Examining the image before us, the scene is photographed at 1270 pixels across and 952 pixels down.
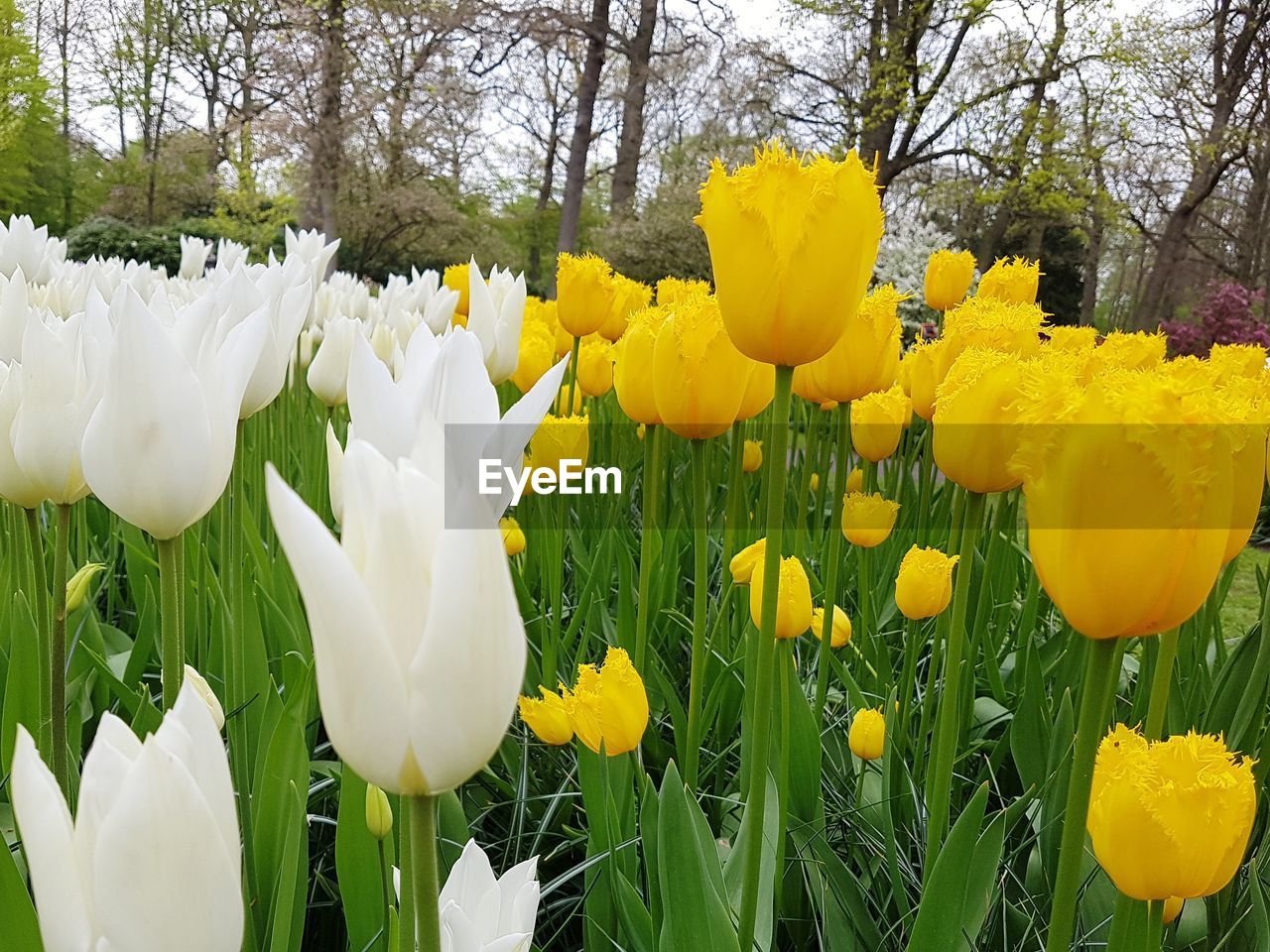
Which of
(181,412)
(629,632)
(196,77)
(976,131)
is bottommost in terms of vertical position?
(629,632)

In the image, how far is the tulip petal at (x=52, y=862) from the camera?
0.41 metres

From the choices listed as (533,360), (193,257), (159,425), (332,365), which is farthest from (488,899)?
(193,257)

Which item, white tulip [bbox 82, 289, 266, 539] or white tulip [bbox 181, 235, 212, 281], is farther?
white tulip [bbox 181, 235, 212, 281]

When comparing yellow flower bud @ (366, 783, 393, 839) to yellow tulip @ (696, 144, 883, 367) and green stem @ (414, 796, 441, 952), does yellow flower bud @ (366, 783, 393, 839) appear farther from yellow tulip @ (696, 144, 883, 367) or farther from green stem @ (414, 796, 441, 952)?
yellow tulip @ (696, 144, 883, 367)

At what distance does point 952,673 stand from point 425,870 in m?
0.58

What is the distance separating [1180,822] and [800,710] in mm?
660

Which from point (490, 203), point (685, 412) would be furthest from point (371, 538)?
point (490, 203)

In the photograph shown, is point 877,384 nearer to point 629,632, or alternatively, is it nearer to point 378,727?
point 629,632

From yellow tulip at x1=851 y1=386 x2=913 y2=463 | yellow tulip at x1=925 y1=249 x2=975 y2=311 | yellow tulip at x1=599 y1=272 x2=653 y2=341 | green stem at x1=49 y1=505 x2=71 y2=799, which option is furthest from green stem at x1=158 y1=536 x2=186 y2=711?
yellow tulip at x1=925 y1=249 x2=975 y2=311

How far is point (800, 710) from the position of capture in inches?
50.1

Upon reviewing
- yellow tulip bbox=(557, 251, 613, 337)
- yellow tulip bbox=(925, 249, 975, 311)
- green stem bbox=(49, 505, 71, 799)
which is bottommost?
green stem bbox=(49, 505, 71, 799)

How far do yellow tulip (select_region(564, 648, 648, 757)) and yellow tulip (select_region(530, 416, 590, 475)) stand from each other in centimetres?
74

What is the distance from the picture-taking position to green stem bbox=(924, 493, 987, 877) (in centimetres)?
86

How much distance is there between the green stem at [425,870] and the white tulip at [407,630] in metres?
0.01
